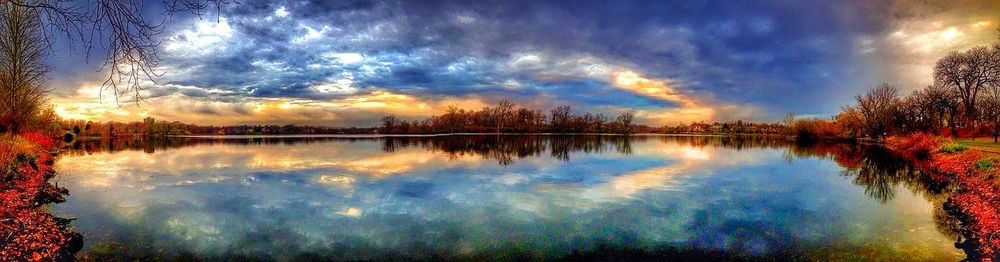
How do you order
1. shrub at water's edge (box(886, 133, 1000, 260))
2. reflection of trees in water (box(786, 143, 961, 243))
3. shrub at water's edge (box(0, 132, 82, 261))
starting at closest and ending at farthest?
shrub at water's edge (box(0, 132, 82, 261))
shrub at water's edge (box(886, 133, 1000, 260))
reflection of trees in water (box(786, 143, 961, 243))

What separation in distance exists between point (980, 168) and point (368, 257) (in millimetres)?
22365

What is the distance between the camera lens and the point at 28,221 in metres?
9.17


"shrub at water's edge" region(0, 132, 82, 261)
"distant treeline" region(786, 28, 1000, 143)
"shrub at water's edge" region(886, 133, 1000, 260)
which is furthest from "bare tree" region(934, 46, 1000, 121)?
"shrub at water's edge" region(0, 132, 82, 261)

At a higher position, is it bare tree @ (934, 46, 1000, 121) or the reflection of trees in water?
bare tree @ (934, 46, 1000, 121)

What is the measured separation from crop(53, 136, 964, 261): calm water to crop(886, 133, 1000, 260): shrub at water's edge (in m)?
0.39

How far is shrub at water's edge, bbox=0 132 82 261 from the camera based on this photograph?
24.3 ft

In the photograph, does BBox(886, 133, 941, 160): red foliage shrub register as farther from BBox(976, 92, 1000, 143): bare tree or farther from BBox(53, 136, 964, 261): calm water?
BBox(53, 136, 964, 261): calm water

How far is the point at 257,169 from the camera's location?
2038cm

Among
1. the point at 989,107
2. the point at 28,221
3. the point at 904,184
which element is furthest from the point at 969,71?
the point at 28,221

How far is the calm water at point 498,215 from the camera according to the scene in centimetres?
783

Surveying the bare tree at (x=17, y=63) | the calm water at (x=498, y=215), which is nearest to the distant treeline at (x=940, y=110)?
the calm water at (x=498, y=215)

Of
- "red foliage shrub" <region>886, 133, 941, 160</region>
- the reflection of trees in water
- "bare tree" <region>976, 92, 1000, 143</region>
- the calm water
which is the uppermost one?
"bare tree" <region>976, 92, 1000, 143</region>

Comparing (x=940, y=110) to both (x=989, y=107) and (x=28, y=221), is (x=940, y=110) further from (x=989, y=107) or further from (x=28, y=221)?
(x=28, y=221)

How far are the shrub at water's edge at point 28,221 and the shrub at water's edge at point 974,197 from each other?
1447 centimetres
